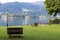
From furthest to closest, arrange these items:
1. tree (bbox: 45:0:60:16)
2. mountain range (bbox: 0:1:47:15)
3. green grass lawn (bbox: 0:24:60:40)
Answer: mountain range (bbox: 0:1:47:15) < tree (bbox: 45:0:60:16) < green grass lawn (bbox: 0:24:60:40)

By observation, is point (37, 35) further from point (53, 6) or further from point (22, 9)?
point (22, 9)

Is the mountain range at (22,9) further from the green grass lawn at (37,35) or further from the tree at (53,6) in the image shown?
the green grass lawn at (37,35)

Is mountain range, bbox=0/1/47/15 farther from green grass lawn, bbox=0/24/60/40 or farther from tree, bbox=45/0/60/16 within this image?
green grass lawn, bbox=0/24/60/40

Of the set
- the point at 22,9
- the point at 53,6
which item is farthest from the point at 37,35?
the point at 22,9

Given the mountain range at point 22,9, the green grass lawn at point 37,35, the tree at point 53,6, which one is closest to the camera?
the green grass lawn at point 37,35

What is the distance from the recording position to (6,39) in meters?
13.9

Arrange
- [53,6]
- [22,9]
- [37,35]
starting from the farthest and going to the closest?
[22,9] → [53,6] → [37,35]

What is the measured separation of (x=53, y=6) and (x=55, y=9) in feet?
3.66

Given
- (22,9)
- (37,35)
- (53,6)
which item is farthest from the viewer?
(22,9)

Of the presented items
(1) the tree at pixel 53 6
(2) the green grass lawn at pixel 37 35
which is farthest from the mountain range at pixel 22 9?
(2) the green grass lawn at pixel 37 35

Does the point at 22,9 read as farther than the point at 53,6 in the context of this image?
Yes

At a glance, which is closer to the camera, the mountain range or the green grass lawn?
the green grass lawn

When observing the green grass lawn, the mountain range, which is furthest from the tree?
the green grass lawn

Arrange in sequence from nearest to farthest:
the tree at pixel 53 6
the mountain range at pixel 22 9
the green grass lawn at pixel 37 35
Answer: the green grass lawn at pixel 37 35 < the tree at pixel 53 6 < the mountain range at pixel 22 9
